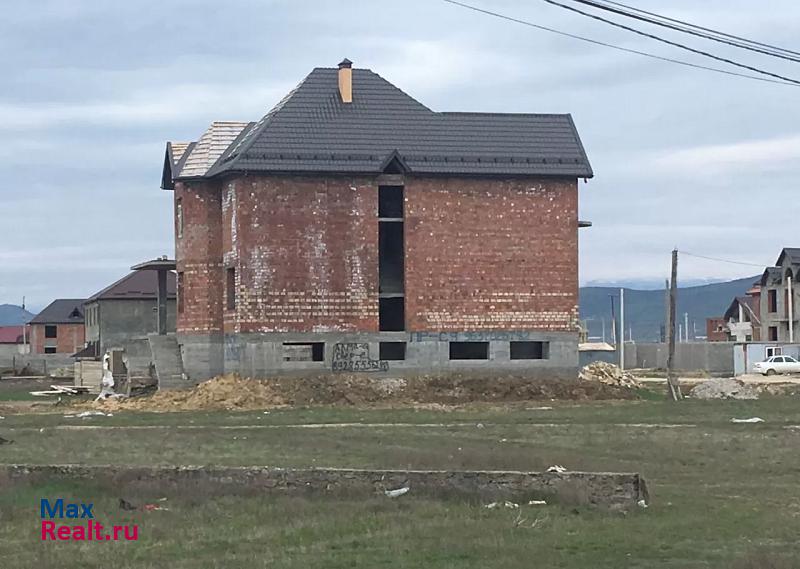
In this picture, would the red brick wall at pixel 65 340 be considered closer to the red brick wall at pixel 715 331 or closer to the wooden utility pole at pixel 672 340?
the red brick wall at pixel 715 331

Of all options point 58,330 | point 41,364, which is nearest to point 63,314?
point 58,330

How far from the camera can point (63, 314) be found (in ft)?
427

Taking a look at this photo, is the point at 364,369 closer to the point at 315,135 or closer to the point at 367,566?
the point at 315,135

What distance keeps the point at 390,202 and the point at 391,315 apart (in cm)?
435

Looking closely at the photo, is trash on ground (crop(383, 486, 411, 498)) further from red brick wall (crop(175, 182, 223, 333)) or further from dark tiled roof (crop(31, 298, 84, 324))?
dark tiled roof (crop(31, 298, 84, 324))

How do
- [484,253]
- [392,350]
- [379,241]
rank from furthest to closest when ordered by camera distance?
1. [379,241]
2. [392,350]
3. [484,253]

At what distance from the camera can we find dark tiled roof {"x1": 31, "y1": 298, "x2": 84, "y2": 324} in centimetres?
12900

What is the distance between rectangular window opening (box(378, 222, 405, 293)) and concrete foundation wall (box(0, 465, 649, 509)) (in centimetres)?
3099

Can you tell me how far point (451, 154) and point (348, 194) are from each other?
4.21 metres

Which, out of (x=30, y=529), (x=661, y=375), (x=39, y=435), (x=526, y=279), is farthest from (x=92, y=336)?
(x=30, y=529)

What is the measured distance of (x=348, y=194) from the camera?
51219 mm

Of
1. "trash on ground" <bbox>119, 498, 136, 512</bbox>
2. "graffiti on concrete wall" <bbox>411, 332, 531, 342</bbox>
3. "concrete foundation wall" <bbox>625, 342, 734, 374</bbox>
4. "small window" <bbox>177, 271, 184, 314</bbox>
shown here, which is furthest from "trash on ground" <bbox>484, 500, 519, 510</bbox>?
"concrete foundation wall" <bbox>625, 342, 734, 374</bbox>

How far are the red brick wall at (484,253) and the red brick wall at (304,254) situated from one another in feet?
5.62

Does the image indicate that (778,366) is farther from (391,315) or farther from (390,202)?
(390,202)
